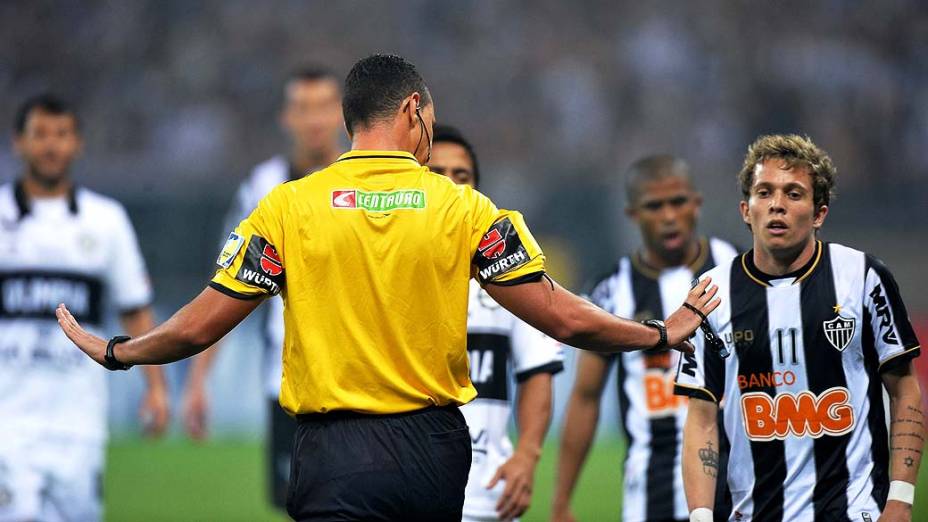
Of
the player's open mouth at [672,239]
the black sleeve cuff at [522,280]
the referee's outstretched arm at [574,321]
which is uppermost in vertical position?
the player's open mouth at [672,239]

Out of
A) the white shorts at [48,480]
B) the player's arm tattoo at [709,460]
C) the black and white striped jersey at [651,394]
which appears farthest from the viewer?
the white shorts at [48,480]

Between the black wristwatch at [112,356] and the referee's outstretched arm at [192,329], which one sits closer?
the referee's outstretched arm at [192,329]

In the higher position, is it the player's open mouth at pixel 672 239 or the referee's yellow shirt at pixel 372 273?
the player's open mouth at pixel 672 239

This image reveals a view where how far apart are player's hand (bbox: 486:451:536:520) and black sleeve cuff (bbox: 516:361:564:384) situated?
390 mm

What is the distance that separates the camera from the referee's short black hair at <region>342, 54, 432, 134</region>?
13.6 feet

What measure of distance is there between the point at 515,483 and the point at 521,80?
562 inches

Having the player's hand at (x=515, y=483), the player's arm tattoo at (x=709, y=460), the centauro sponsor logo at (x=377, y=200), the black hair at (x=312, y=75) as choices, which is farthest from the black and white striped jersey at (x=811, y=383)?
the black hair at (x=312, y=75)

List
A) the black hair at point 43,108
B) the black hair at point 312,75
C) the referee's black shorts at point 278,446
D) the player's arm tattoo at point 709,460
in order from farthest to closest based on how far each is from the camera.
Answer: the black hair at point 312,75 < the referee's black shorts at point 278,446 < the black hair at point 43,108 < the player's arm tattoo at point 709,460

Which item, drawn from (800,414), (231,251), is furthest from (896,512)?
(231,251)

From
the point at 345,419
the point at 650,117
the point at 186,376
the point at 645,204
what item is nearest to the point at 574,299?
the point at 345,419

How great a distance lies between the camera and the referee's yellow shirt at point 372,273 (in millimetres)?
3951

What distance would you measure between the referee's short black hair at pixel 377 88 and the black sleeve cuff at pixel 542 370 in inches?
74.4

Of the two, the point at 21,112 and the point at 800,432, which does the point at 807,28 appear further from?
the point at 800,432

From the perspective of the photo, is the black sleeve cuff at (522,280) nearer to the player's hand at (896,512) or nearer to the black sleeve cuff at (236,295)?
the black sleeve cuff at (236,295)
